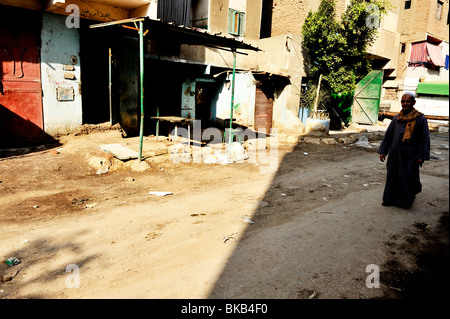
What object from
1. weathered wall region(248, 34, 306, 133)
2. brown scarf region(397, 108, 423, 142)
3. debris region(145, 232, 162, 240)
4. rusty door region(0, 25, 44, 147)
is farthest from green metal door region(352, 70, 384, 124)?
debris region(145, 232, 162, 240)

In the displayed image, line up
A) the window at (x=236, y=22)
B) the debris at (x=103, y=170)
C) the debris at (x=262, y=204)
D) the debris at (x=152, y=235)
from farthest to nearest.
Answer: the window at (x=236, y=22) < the debris at (x=103, y=170) < the debris at (x=262, y=204) < the debris at (x=152, y=235)

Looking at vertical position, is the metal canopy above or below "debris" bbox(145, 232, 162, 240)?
above

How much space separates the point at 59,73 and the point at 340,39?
431 inches

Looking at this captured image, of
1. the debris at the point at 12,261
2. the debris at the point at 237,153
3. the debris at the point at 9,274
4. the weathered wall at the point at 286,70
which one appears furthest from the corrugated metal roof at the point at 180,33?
the weathered wall at the point at 286,70

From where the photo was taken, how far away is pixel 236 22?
13859 mm

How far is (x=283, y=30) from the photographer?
1580cm

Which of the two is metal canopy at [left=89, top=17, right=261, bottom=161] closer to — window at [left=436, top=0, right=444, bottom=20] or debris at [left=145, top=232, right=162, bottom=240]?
debris at [left=145, top=232, right=162, bottom=240]

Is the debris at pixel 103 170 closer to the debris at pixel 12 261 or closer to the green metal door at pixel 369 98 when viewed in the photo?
the debris at pixel 12 261

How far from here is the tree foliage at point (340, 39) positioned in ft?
42.6

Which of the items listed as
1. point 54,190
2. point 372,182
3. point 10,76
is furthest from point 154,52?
point 372,182

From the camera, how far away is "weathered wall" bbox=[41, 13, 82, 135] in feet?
27.3

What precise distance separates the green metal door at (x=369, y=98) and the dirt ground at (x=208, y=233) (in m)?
12.4

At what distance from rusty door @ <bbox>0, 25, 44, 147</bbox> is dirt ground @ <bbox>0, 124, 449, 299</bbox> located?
1.11 meters

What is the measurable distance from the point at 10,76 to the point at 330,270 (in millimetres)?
8690
